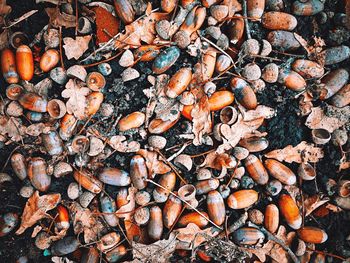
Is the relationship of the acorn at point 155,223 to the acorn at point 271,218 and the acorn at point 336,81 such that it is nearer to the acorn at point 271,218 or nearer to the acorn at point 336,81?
the acorn at point 271,218

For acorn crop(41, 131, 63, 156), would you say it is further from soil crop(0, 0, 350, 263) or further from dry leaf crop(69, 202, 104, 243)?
dry leaf crop(69, 202, 104, 243)

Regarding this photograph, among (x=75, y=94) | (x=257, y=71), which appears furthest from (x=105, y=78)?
(x=257, y=71)

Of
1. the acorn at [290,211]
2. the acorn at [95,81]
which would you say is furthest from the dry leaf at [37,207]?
the acorn at [290,211]

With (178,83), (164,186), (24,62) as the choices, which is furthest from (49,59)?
(164,186)

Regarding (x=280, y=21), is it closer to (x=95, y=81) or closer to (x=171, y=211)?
(x=95, y=81)

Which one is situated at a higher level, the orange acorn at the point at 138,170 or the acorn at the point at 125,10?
the acorn at the point at 125,10

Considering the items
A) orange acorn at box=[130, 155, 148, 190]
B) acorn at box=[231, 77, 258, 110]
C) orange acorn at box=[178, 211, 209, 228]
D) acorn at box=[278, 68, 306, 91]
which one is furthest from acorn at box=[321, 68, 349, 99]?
orange acorn at box=[130, 155, 148, 190]

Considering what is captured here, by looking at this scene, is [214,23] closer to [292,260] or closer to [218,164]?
[218,164]
